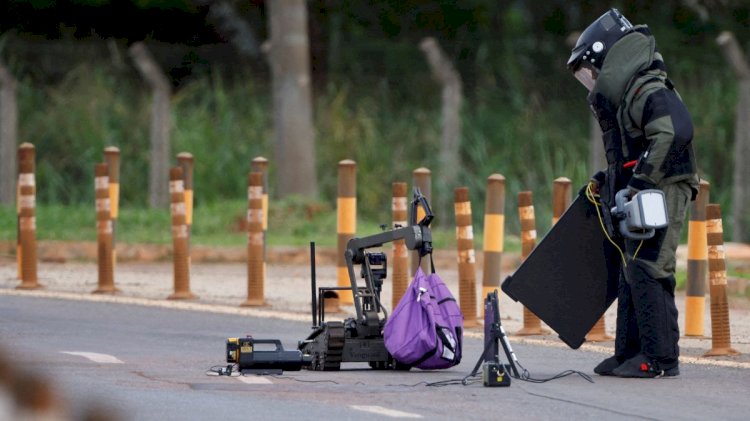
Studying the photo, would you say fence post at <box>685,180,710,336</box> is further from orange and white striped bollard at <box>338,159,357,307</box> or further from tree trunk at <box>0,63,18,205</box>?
tree trunk at <box>0,63,18,205</box>

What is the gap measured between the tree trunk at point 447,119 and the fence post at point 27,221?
696cm

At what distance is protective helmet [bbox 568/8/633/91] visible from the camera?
25.7ft

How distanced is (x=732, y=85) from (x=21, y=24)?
11.3 meters

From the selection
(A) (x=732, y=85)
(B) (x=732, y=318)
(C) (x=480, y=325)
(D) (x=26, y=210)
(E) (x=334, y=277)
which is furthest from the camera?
(A) (x=732, y=85)

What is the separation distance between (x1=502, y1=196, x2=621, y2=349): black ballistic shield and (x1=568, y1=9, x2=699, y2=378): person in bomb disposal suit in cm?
44

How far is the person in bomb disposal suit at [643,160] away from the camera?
297 inches

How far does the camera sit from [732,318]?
12.1 m

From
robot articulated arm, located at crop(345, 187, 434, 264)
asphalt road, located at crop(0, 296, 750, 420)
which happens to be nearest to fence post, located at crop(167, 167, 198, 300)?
asphalt road, located at crop(0, 296, 750, 420)

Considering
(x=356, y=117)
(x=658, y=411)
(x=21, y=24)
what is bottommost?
(x=658, y=411)

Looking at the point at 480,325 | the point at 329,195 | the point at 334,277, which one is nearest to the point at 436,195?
the point at 329,195

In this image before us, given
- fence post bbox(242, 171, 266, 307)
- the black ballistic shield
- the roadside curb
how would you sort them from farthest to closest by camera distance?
fence post bbox(242, 171, 266, 307)
the roadside curb
the black ballistic shield

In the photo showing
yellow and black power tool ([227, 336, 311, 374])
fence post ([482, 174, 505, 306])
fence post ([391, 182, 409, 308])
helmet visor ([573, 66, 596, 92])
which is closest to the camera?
yellow and black power tool ([227, 336, 311, 374])

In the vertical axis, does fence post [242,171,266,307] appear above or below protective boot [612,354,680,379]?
above

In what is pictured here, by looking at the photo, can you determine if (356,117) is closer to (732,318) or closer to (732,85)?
(732,85)
